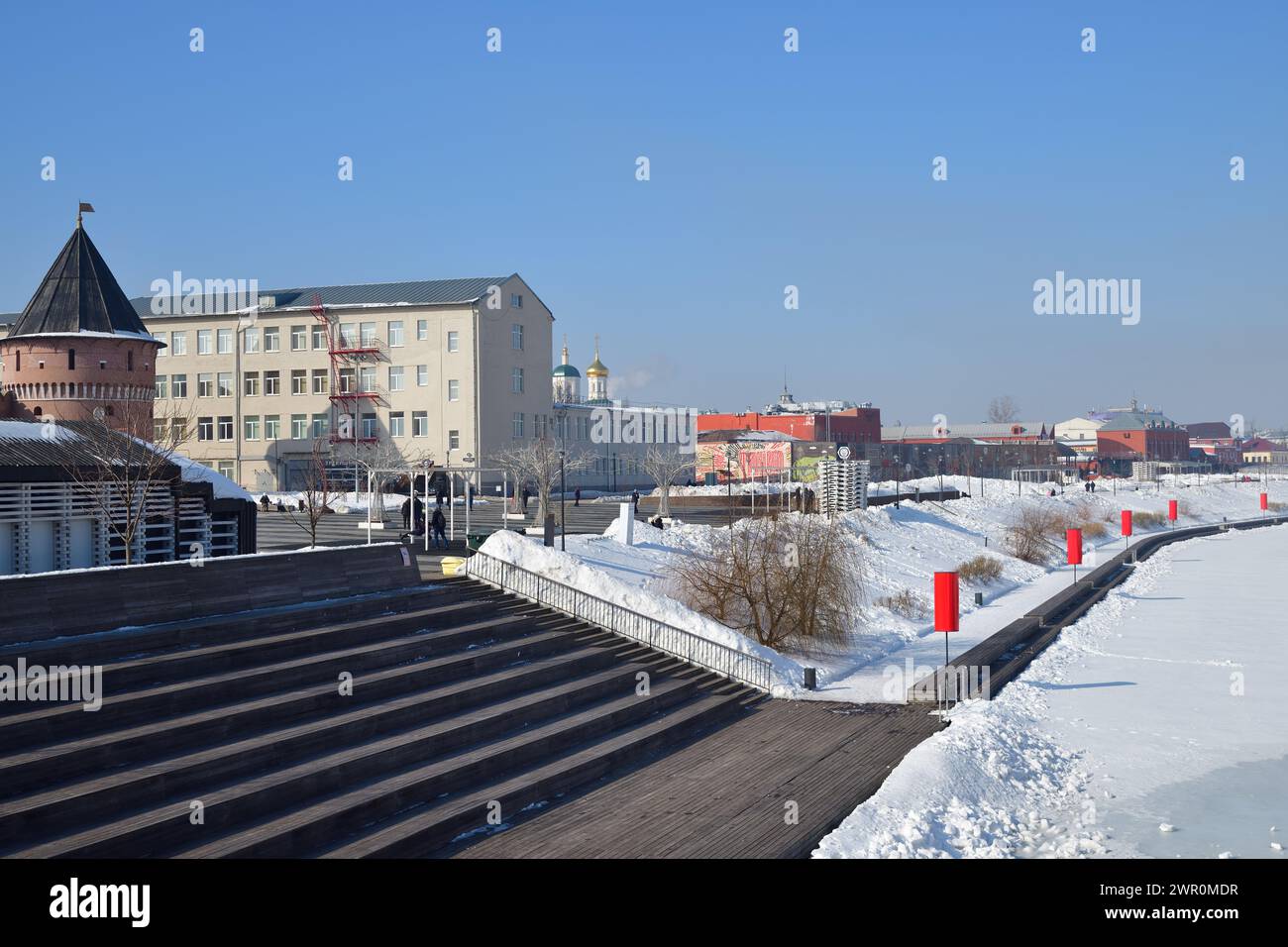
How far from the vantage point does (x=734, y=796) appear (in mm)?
13672

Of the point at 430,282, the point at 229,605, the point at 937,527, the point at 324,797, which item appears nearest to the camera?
the point at 324,797

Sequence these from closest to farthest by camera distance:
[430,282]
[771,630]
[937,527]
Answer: [771,630], [937,527], [430,282]

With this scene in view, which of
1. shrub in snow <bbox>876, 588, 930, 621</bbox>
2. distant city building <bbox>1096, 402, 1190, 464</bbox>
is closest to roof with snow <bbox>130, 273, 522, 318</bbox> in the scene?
shrub in snow <bbox>876, 588, 930, 621</bbox>

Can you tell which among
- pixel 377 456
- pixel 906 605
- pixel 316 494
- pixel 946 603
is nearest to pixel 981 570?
pixel 906 605

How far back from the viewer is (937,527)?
162ft

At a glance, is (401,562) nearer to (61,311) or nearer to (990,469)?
(61,311)

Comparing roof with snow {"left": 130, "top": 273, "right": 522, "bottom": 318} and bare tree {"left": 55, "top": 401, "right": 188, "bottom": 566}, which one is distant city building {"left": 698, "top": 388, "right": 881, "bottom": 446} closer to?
roof with snow {"left": 130, "top": 273, "right": 522, "bottom": 318}

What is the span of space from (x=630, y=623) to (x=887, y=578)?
17.2 m

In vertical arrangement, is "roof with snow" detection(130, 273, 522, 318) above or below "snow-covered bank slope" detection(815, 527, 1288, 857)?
above

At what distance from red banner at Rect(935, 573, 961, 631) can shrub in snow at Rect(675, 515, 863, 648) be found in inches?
123

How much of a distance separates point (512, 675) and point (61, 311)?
28.7 meters

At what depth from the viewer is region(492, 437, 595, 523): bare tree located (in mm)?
38031
